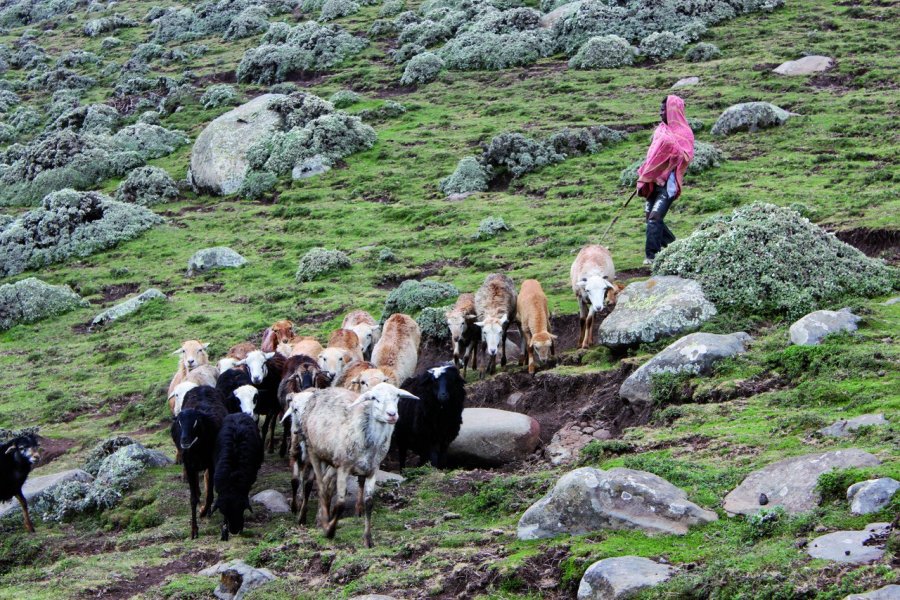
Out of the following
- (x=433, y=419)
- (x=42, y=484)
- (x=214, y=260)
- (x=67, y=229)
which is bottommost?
(x=214, y=260)

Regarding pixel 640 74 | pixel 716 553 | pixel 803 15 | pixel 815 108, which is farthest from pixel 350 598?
pixel 803 15

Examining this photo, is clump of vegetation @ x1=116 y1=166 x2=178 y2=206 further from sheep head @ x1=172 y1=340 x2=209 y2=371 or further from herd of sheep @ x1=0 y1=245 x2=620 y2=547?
sheep head @ x1=172 y1=340 x2=209 y2=371

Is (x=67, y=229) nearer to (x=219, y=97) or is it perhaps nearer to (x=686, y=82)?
(x=219, y=97)

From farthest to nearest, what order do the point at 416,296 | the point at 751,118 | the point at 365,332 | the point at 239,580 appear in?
the point at 751,118
the point at 416,296
the point at 365,332
the point at 239,580

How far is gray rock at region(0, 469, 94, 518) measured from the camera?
14633 mm

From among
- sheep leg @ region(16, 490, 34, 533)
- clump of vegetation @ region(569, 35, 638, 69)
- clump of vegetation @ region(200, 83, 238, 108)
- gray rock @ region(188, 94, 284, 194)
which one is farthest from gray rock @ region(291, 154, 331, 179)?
sheep leg @ region(16, 490, 34, 533)

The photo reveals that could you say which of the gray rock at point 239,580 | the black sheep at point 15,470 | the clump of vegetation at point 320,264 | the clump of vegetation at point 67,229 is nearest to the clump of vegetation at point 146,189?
the clump of vegetation at point 67,229

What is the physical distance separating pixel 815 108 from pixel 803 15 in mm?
12473

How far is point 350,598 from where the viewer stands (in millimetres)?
9219

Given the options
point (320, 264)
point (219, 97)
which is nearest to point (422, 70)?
point (219, 97)

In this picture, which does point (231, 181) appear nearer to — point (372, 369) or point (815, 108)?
point (815, 108)

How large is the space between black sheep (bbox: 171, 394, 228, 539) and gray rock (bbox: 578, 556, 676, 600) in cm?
613

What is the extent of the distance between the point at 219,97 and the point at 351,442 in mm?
37022

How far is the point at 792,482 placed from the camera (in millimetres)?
9359
